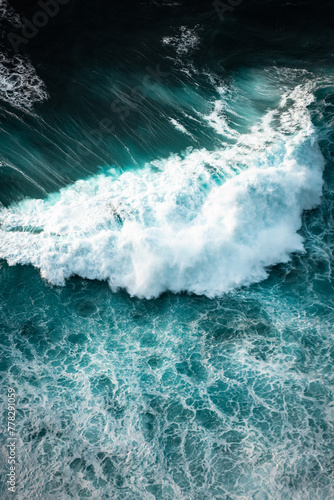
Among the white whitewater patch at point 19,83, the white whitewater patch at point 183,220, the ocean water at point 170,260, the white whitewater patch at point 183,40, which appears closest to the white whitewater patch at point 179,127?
the ocean water at point 170,260

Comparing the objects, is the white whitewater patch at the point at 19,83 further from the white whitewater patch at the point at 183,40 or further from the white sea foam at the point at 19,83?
the white whitewater patch at the point at 183,40

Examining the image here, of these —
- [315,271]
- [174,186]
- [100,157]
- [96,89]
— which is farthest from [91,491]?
[96,89]

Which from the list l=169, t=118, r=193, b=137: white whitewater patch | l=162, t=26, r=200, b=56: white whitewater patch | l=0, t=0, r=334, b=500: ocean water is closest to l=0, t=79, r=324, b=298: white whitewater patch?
l=0, t=0, r=334, b=500: ocean water

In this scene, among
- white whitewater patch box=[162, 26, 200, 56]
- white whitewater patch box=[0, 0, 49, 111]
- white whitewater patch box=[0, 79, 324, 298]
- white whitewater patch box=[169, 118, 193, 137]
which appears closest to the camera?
white whitewater patch box=[0, 79, 324, 298]

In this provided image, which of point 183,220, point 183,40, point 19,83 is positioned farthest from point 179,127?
point 19,83

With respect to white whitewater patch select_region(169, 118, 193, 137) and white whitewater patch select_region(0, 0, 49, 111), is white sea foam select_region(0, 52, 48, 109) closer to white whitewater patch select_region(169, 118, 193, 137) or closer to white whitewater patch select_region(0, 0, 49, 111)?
white whitewater patch select_region(0, 0, 49, 111)

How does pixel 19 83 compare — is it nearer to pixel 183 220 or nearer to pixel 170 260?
pixel 183 220
